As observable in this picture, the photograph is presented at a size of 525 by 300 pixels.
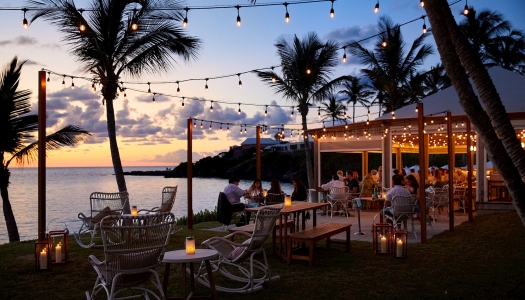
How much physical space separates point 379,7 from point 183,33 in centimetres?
514

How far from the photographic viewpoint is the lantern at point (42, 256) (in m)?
6.45

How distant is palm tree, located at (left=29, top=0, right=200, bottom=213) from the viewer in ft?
34.0

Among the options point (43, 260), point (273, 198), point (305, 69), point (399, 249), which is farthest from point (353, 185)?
point (43, 260)

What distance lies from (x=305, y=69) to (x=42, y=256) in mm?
12476

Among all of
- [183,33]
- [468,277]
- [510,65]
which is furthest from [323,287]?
[510,65]

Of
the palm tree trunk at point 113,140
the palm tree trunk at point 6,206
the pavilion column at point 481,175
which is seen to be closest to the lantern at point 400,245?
the palm tree trunk at point 113,140

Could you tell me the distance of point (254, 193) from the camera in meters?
11.4

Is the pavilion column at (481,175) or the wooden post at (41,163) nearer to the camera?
the wooden post at (41,163)

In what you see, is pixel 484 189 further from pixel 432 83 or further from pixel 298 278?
pixel 432 83

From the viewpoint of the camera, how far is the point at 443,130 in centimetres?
1463

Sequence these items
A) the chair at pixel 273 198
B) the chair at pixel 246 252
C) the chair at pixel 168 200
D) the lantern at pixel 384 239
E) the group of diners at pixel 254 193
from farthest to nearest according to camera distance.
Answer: the group of diners at pixel 254 193 → the chair at pixel 168 200 → the chair at pixel 273 198 → the lantern at pixel 384 239 → the chair at pixel 246 252

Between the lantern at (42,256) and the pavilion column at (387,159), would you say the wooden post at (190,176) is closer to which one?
the lantern at (42,256)

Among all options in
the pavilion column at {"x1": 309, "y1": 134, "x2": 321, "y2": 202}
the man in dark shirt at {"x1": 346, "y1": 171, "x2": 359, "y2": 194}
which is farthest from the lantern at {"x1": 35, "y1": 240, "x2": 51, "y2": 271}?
the pavilion column at {"x1": 309, "y1": 134, "x2": 321, "y2": 202}

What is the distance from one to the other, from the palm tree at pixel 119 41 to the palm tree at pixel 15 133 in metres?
1.24
